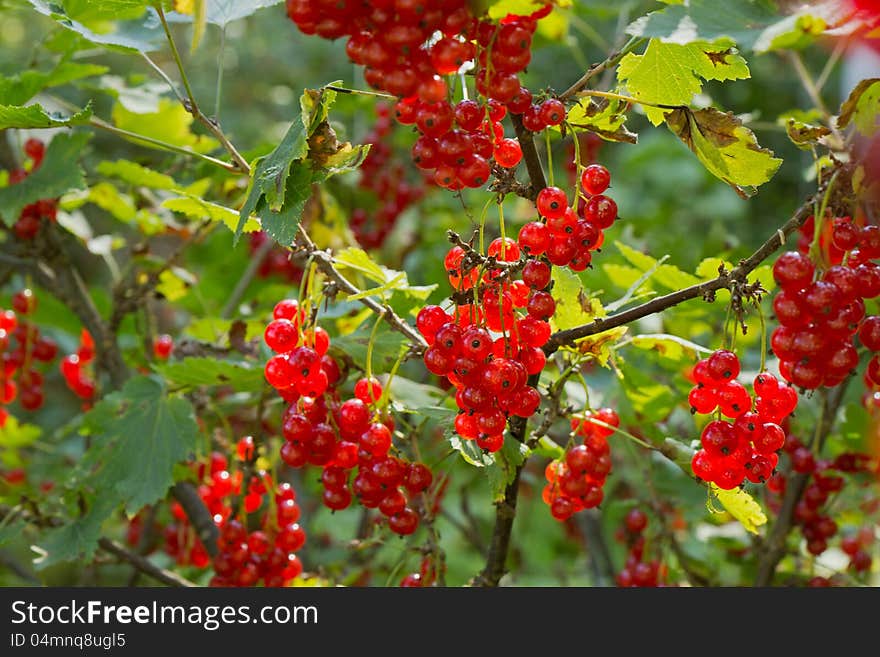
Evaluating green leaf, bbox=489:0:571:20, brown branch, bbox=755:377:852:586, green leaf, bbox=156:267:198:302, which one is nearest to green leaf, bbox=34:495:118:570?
green leaf, bbox=156:267:198:302

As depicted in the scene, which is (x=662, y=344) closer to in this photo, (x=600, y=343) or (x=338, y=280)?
(x=600, y=343)

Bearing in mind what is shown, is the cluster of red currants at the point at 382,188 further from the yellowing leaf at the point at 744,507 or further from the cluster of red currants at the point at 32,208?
the yellowing leaf at the point at 744,507

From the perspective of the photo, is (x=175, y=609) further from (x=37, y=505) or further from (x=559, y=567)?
(x=559, y=567)

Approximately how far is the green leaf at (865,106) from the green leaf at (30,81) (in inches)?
57.2

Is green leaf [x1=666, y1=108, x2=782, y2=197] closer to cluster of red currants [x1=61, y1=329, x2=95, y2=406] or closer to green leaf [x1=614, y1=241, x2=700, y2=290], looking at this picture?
green leaf [x1=614, y1=241, x2=700, y2=290]

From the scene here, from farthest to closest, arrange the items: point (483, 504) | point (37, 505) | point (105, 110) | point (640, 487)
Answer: point (483, 504) < point (105, 110) < point (640, 487) < point (37, 505)

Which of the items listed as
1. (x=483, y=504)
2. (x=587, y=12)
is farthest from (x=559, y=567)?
(x=587, y=12)

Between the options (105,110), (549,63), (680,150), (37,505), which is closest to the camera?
(37,505)

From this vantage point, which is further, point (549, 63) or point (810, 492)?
point (549, 63)

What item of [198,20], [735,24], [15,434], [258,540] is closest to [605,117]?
[735,24]

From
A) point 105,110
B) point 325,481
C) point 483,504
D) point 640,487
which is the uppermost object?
point 105,110

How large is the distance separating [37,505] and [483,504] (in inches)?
88.5

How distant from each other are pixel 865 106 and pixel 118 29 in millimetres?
1517

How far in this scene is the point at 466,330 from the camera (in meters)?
1.17
